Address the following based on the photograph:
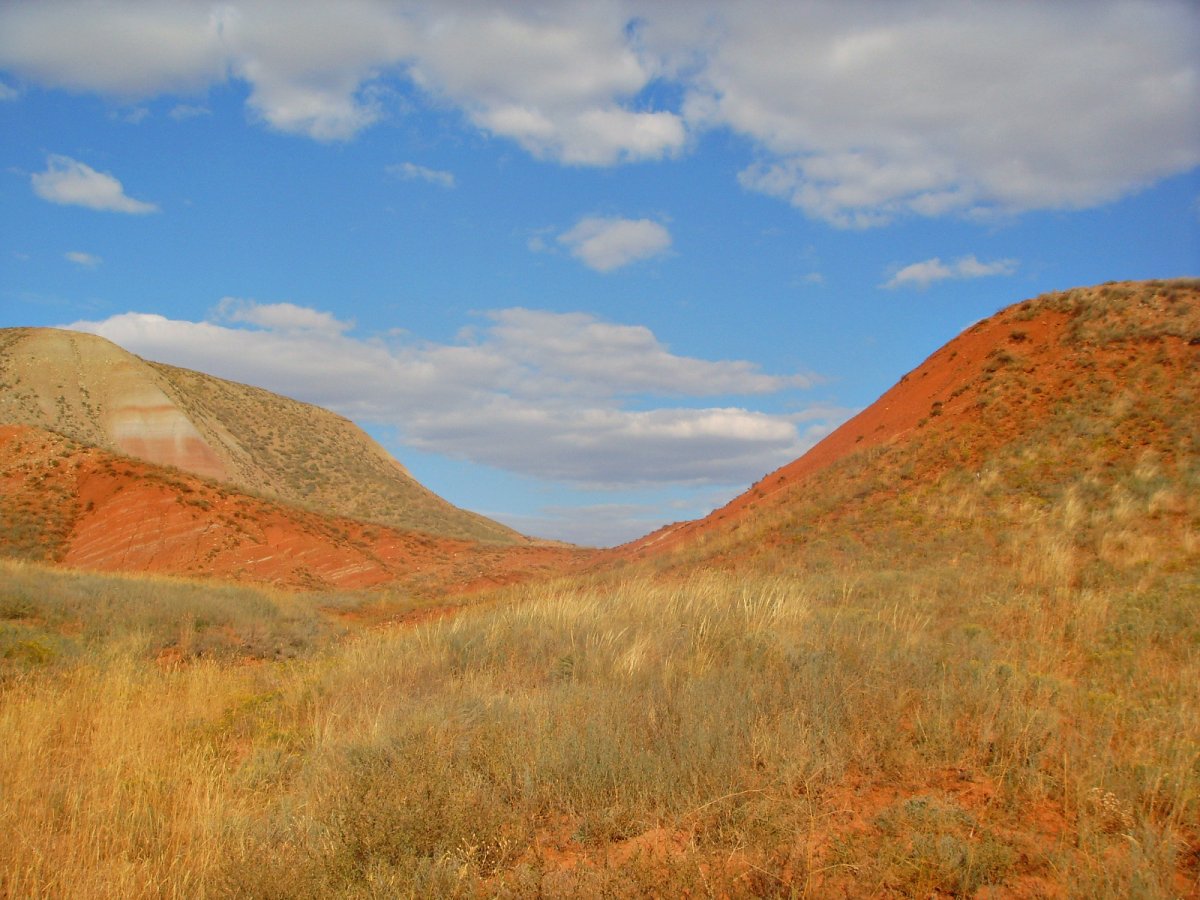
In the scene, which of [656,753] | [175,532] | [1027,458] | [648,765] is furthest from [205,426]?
[648,765]

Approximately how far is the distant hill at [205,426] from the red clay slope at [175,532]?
1333 centimetres

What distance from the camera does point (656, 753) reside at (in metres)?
4.57

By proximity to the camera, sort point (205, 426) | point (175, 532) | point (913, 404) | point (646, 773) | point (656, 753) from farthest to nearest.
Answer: point (205, 426) < point (175, 532) < point (913, 404) < point (656, 753) < point (646, 773)

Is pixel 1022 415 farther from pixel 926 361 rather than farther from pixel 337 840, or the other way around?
pixel 337 840

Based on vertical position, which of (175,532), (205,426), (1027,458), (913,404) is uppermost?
(205,426)

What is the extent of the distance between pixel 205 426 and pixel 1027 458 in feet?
229

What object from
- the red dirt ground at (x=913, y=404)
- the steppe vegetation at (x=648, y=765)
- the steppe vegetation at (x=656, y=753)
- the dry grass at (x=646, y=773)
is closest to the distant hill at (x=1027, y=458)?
the red dirt ground at (x=913, y=404)

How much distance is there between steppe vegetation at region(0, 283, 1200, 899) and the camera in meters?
3.46

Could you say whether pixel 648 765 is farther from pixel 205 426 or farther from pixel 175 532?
pixel 205 426

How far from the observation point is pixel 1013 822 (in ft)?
12.6

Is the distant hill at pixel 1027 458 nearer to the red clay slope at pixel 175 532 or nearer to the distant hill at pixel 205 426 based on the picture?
the red clay slope at pixel 175 532

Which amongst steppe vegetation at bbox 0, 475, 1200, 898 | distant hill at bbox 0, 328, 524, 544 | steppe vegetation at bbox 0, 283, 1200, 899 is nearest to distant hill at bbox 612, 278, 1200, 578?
steppe vegetation at bbox 0, 283, 1200, 899

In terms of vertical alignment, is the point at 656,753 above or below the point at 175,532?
below

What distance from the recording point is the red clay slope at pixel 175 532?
104ft
